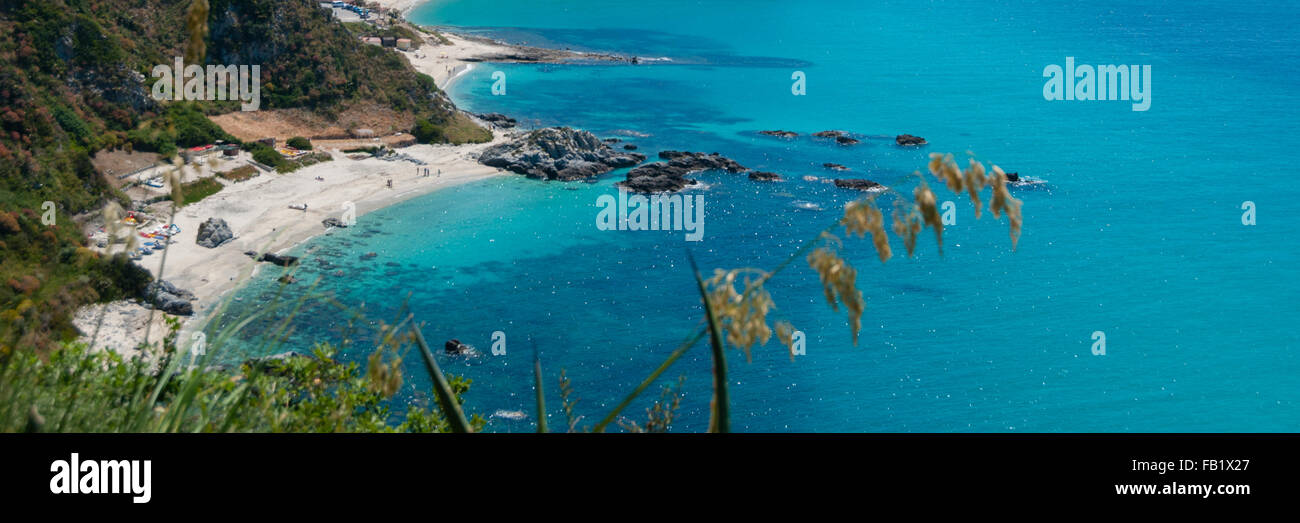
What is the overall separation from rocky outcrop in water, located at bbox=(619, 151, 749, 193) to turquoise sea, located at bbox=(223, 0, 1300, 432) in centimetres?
145

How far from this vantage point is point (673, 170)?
54344 mm

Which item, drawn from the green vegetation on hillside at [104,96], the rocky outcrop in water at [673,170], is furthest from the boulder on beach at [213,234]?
the rocky outcrop in water at [673,170]

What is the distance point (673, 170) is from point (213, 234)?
24.7m

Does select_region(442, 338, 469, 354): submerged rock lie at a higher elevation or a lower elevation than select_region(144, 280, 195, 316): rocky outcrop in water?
lower

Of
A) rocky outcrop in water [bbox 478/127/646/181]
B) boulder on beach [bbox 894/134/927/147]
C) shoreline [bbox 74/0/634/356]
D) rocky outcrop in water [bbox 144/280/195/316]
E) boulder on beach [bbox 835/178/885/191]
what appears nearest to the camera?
shoreline [bbox 74/0/634/356]

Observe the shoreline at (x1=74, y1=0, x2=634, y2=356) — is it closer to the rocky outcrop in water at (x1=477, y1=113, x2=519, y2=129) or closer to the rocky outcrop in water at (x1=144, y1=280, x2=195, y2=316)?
the rocky outcrop in water at (x1=144, y1=280, x2=195, y2=316)

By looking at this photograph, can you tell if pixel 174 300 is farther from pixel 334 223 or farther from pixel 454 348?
pixel 334 223

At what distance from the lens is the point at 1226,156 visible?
6812 cm

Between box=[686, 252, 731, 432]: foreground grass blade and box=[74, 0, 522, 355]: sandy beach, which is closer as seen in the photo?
box=[686, 252, 731, 432]: foreground grass blade

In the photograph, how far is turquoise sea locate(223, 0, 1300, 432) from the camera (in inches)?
1260

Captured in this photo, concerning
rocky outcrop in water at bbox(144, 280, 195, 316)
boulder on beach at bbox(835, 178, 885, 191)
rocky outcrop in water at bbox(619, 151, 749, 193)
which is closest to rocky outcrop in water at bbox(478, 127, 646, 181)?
rocky outcrop in water at bbox(619, 151, 749, 193)

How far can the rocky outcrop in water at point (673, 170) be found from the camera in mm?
52531

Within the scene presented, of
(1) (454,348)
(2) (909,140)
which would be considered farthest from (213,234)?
(2) (909,140)
